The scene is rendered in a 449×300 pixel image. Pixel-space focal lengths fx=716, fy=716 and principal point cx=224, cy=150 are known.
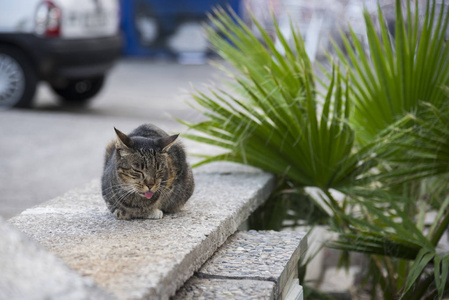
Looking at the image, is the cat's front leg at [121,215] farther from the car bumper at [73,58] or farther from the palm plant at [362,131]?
the car bumper at [73,58]

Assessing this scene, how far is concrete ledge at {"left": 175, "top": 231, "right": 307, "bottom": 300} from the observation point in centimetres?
236

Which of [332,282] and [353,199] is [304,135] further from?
[332,282]

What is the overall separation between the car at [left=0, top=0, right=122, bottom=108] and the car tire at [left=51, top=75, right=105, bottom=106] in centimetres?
78

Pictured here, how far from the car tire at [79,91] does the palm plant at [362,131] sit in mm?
7273

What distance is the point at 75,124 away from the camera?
343 inches

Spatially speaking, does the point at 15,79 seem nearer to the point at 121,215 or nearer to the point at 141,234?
the point at 121,215

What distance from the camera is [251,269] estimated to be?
8.43 ft

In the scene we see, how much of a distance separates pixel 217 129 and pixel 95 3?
688cm

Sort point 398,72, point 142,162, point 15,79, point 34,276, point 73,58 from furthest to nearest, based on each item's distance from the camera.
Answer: point 73,58 < point 15,79 < point 398,72 < point 142,162 < point 34,276

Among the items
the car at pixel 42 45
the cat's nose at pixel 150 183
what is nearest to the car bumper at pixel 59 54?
the car at pixel 42 45

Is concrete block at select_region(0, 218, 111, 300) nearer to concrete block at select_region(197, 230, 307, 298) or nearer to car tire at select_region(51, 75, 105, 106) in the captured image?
concrete block at select_region(197, 230, 307, 298)

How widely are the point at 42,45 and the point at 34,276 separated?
821cm

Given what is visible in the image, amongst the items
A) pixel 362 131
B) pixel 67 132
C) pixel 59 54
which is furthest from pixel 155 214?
pixel 59 54

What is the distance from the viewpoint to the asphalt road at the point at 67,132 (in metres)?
5.95
